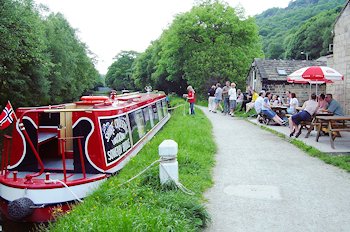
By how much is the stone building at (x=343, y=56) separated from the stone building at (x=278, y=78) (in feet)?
36.0

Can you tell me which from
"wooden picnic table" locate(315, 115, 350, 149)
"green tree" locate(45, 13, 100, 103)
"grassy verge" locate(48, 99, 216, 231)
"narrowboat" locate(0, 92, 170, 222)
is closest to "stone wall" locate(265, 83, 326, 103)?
"green tree" locate(45, 13, 100, 103)

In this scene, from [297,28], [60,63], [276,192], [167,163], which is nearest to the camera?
[167,163]

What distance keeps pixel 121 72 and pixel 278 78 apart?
7827 centimetres

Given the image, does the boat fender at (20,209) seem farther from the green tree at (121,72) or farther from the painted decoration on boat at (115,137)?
the green tree at (121,72)

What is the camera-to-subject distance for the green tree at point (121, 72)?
9531cm

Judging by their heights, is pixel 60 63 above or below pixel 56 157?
above

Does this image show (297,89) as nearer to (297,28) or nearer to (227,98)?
(227,98)

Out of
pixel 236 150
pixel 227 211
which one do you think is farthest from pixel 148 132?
pixel 227 211

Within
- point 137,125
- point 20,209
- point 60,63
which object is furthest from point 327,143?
point 60,63

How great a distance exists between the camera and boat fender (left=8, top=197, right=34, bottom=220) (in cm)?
580

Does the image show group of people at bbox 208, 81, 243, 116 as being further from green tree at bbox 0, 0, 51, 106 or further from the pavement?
green tree at bbox 0, 0, 51, 106

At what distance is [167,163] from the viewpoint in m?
5.08

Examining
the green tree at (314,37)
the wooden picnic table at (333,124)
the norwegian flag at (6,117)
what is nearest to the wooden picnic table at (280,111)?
the wooden picnic table at (333,124)

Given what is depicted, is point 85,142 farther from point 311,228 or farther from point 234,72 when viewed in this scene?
point 234,72
